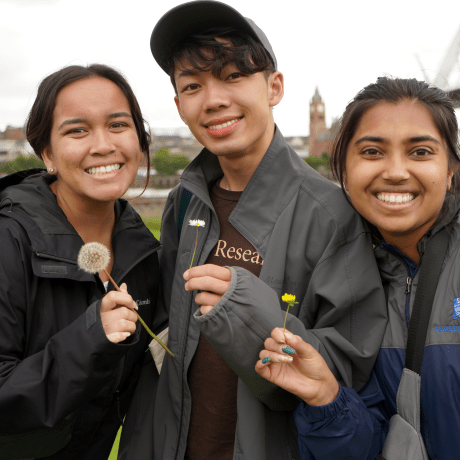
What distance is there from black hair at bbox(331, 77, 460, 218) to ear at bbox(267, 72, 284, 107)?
695 mm

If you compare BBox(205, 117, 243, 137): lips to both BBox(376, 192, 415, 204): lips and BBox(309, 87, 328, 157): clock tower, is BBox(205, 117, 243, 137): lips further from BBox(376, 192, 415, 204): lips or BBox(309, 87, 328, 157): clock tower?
BBox(309, 87, 328, 157): clock tower

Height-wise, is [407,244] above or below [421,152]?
below

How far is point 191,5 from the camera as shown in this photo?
2660 millimetres

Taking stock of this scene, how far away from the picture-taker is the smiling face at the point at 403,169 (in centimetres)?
221

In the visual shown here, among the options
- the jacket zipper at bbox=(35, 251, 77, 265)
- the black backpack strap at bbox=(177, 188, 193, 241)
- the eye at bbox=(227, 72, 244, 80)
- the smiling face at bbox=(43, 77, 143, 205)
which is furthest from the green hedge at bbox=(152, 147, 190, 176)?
the jacket zipper at bbox=(35, 251, 77, 265)

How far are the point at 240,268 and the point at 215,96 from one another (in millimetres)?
1200

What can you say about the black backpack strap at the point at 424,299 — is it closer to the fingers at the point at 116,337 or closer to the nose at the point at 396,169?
the nose at the point at 396,169

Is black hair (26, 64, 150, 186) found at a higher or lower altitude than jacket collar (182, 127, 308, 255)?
higher

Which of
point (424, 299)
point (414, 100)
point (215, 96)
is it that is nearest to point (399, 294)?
point (424, 299)

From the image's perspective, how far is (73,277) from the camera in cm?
249

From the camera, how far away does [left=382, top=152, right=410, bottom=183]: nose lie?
2195 mm

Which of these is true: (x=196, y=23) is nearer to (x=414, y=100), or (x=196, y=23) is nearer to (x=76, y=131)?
(x=76, y=131)

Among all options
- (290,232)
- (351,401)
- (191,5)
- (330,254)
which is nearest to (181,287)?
A: (290,232)

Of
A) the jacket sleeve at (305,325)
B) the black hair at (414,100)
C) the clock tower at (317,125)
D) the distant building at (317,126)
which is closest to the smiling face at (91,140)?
the jacket sleeve at (305,325)
